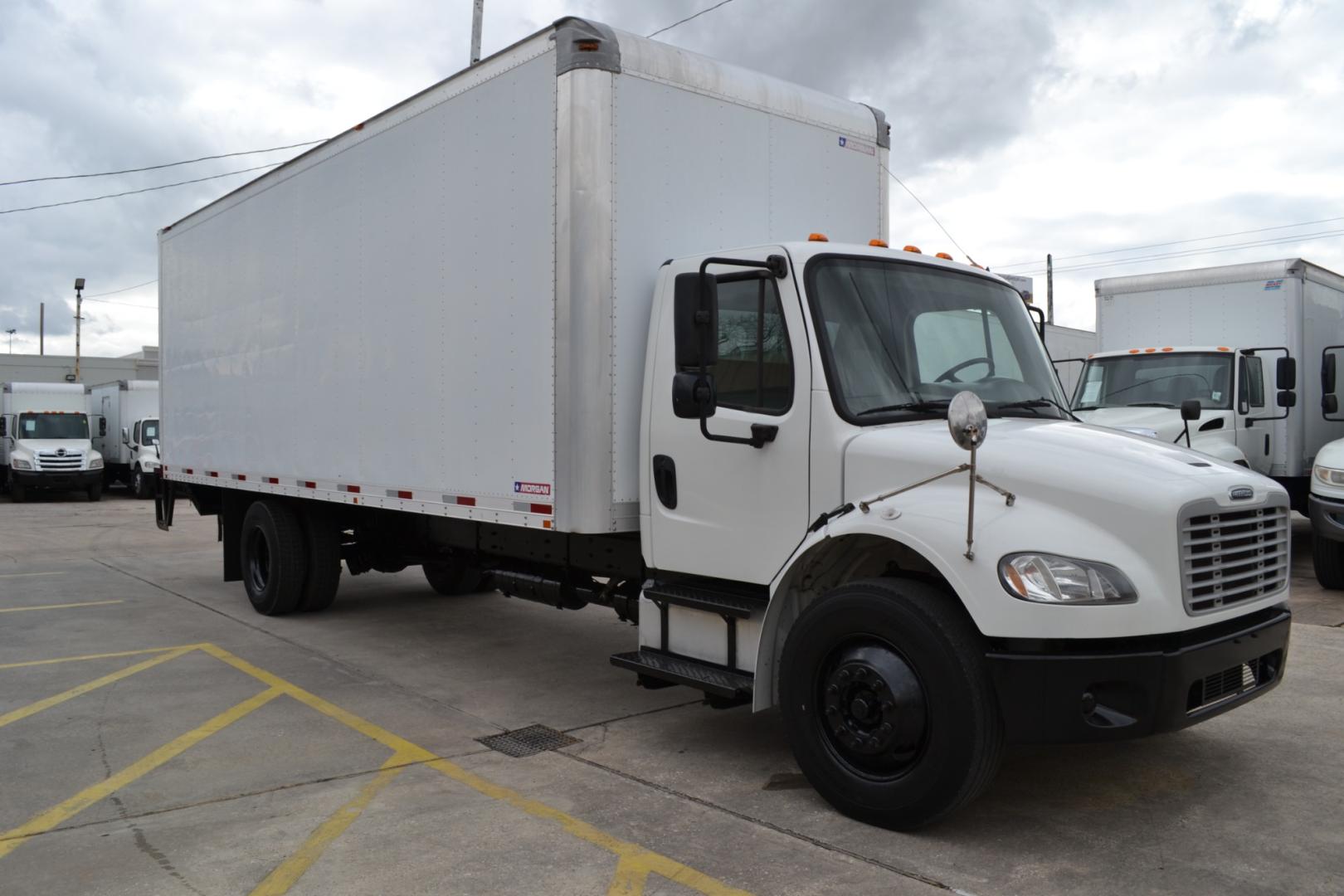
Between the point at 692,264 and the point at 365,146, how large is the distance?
359cm

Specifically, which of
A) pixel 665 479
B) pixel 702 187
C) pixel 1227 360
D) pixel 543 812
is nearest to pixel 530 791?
pixel 543 812

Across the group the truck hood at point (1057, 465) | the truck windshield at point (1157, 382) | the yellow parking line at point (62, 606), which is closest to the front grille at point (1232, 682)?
the truck hood at point (1057, 465)

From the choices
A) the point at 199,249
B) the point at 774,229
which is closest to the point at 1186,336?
the point at 774,229

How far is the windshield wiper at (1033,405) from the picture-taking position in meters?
5.09

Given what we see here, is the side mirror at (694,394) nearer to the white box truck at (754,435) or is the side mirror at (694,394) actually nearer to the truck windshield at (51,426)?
the white box truck at (754,435)

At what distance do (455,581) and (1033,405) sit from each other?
23.3 ft

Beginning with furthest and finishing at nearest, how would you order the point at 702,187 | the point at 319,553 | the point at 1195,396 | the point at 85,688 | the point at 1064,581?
the point at 1195,396 < the point at 319,553 < the point at 85,688 < the point at 702,187 < the point at 1064,581

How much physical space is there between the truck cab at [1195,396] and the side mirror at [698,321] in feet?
23.7

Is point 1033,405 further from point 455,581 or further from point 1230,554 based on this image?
point 455,581

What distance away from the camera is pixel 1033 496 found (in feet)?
13.6

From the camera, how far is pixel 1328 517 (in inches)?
393

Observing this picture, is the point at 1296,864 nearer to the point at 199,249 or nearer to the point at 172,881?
the point at 172,881

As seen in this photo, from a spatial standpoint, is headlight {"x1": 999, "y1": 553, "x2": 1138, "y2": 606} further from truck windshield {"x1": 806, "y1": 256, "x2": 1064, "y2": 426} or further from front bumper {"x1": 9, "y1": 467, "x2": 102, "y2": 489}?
front bumper {"x1": 9, "y1": 467, "x2": 102, "y2": 489}

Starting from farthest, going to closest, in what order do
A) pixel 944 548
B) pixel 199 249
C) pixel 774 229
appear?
pixel 199 249 < pixel 774 229 < pixel 944 548
